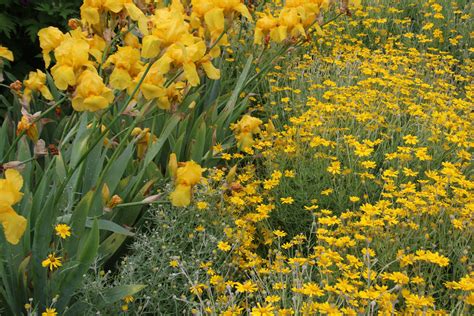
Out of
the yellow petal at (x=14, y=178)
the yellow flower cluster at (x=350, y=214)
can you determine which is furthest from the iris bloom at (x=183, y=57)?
the yellow flower cluster at (x=350, y=214)

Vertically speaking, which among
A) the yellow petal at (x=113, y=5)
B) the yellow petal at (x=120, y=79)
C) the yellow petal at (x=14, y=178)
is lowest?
the yellow petal at (x=14, y=178)

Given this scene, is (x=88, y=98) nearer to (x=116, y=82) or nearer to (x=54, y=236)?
(x=116, y=82)

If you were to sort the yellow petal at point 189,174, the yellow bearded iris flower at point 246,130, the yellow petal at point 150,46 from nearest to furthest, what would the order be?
the yellow petal at point 150,46, the yellow petal at point 189,174, the yellow bearded iris flower at point 246,130

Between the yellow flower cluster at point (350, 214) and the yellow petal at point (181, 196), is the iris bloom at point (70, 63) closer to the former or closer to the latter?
the yellow petal at point (181, 196)

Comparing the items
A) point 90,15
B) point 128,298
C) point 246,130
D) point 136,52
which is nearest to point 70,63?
point 136,52

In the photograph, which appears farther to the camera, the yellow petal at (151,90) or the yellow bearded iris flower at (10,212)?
the yellow petal at (151,90)

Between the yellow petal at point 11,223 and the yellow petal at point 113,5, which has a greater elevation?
the yellow petal at point 113,5

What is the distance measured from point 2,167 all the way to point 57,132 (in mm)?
1318

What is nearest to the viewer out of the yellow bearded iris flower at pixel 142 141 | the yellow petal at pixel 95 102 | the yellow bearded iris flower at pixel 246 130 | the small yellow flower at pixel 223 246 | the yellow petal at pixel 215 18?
the yellow petal at pixel 95 102

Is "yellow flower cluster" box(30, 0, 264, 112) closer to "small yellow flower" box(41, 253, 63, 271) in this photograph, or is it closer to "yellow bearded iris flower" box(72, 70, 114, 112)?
"yellow bearded iris flower" box(72, 70, 114, 112)

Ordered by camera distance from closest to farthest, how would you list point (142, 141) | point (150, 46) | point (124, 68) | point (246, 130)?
point (150, 46), point (124, 68), point (142, 141), point (246, 130)

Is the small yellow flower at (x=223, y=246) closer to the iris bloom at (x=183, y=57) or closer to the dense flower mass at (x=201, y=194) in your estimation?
the dense flower mass at (x=201, y=194)

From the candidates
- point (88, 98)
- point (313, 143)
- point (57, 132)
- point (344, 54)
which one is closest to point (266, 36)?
point (313, 143)

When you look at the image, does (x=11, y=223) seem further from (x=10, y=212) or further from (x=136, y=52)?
(x=136, y=52)
